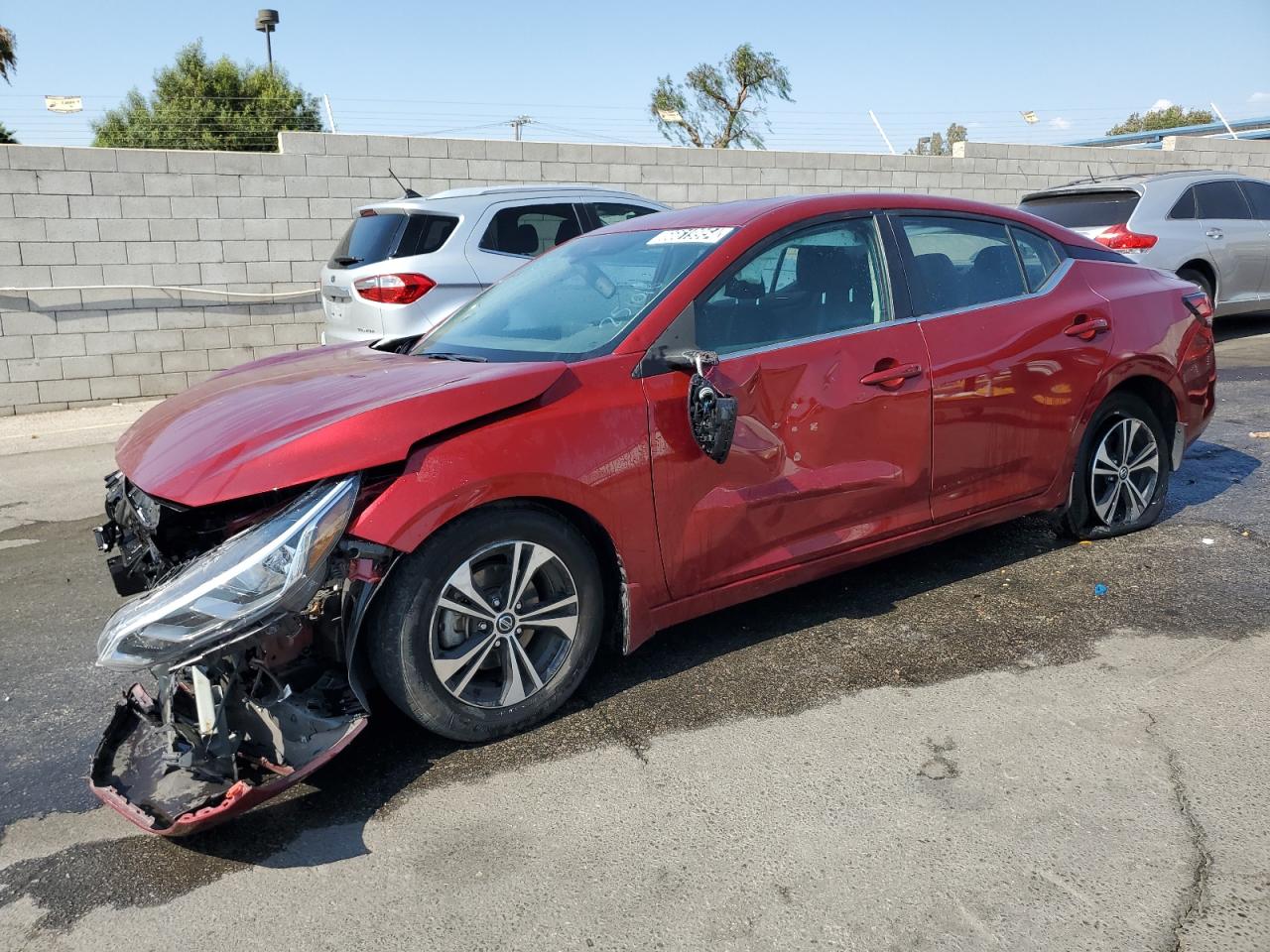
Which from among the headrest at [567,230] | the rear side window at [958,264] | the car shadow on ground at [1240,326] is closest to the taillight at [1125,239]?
the car shadow on ground at [1240,326]

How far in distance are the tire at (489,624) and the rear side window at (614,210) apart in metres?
6.11

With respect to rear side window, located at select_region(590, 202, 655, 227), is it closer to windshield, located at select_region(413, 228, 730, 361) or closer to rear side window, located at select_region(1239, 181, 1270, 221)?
windshield, located at select_region(413, 228, 730, 361)

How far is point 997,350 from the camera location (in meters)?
4.30

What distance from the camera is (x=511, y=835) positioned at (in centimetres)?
283

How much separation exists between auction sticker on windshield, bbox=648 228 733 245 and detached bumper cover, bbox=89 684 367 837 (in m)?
2.06

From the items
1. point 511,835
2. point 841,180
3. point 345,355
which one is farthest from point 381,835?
point 841,180

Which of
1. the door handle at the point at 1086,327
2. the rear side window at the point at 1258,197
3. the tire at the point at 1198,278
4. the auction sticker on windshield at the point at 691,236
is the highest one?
the rear side window at the point at 1258,197

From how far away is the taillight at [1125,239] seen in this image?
10102 mm

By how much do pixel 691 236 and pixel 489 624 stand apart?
169cm

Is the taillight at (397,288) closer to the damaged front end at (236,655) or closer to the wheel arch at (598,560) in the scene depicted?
the wheel arch at (598,560)

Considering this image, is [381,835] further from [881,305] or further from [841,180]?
[841,180]

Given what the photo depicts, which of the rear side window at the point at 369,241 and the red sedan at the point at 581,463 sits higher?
the rear side window at the point at 369,241

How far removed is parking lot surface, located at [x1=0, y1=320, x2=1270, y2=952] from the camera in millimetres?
2465

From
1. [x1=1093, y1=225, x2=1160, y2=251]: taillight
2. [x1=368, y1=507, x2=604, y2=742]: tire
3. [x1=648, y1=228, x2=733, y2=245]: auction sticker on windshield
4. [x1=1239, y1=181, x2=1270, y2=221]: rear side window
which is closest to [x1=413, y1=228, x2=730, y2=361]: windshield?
[x1=648, y1=228, x2=733, y2=245]: auction sticker on windshield
